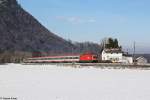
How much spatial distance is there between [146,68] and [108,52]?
46.9 meters

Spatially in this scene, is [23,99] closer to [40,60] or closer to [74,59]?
[74,59]

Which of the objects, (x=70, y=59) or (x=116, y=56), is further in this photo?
(x=116, y=56)

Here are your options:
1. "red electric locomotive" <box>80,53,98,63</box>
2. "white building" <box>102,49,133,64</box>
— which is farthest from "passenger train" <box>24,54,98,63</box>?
"white building" <box>102,49,133,64</box>

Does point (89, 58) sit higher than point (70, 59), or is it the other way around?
point (89, 58)

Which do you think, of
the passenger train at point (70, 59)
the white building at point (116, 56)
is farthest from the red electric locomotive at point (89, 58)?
the white building at point (116, 56)

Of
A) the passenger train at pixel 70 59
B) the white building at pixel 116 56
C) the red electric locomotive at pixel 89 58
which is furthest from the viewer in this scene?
the white building at pixel 116 56

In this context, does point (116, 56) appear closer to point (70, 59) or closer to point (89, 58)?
point (70, 59)

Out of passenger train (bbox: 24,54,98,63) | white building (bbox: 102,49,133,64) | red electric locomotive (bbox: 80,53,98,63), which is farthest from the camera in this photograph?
white building (bbox: 102,49,133,64)

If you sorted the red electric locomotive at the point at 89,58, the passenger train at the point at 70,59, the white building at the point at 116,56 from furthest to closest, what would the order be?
1. the white building at the point at 116,56
2. the passenger train at the point at 70,59
3. the red electric locomotive at the point at 89,58

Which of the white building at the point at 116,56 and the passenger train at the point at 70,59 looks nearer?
the passenger train at the point at 70,59

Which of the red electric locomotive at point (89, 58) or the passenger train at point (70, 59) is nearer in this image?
the red electric locomotive at point (89, 58)

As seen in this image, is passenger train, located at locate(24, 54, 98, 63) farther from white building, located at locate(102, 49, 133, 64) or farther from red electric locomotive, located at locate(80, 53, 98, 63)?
white building, located at locate(102, 49, 133, 64)

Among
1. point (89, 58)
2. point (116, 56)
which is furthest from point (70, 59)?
point (116, 56)

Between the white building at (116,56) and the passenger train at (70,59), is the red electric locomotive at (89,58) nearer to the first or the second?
the passenger train at (70,59)
